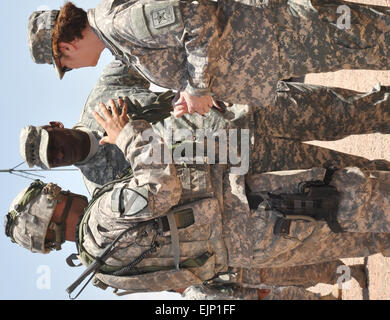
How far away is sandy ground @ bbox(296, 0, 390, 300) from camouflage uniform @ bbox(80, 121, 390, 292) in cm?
159

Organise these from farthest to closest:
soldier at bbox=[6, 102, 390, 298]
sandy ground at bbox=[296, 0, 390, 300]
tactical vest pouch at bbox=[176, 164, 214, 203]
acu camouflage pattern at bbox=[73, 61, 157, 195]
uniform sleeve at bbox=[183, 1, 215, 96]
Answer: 1. sandy ground at bbox=[296, 0, 390, 300]
2. acu camouflage pattern at bbox=[73, 61, 157, 195]
3. tactical vest pouch at bbox=[176, 164, 214, 203]
4. soldier at bbox=[6, 102, 390, 298]
5. uniform sleeve at bbox=[183, 1, 215, 96]

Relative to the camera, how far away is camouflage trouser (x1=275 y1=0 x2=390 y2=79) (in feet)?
9.34

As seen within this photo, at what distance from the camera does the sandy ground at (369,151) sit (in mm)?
4582

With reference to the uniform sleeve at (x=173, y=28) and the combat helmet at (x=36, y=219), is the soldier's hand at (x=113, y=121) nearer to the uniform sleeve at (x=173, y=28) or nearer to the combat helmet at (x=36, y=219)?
the uniform sleeve at (x=173, y=28)

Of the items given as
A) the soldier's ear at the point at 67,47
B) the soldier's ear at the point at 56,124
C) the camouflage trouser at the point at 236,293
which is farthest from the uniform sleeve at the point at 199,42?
the camouflage trouser at the point at 236,293

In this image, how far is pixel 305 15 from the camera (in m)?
2.84

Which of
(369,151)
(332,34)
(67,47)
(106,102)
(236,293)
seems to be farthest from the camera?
(369,151)

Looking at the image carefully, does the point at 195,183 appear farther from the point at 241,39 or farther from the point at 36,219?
the point at 36,219

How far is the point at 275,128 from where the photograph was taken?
3645 millimetres

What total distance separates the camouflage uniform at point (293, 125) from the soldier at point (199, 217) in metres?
0.45

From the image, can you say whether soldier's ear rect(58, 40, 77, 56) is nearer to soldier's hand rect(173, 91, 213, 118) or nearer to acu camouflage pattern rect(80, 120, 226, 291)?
acu camouflage pattern rect(80, 120, 226, 291)

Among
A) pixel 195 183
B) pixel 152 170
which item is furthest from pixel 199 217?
pixel 152 170

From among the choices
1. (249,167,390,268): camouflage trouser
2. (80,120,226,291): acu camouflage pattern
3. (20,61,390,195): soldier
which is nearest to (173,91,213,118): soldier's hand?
(80,120,226,291): acu camouflage pattern

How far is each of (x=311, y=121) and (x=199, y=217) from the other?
1173 mm
